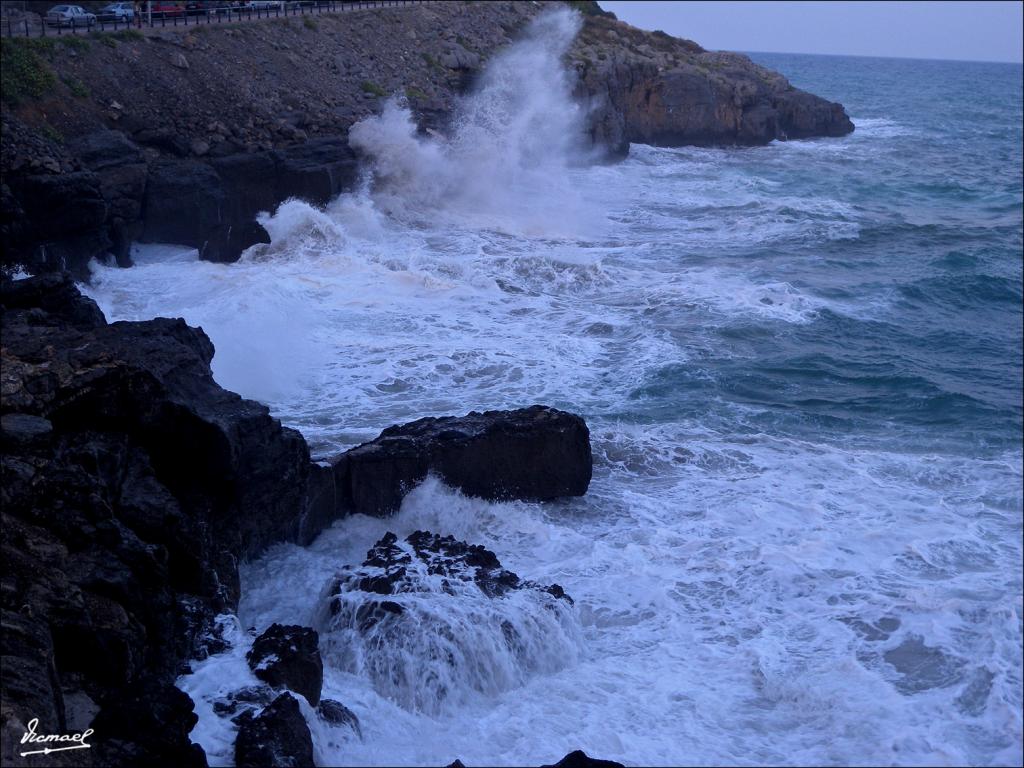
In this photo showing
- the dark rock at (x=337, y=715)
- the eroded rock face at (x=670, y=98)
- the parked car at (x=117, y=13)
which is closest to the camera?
the dark rock at (x=337, y=715)

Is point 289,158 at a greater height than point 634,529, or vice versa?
point 289,158

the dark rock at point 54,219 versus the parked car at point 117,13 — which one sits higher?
the parked car at point 117,13

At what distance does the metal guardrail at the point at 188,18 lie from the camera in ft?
90.5

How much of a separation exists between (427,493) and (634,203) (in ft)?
72.0

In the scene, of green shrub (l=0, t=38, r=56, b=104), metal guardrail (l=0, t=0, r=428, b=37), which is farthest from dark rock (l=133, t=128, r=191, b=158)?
metal guardrail (l=0, t=0, r=428, b=37)

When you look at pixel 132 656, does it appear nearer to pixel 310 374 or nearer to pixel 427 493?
pixel 427 493

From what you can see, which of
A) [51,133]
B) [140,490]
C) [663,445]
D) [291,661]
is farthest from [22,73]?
[291,661]

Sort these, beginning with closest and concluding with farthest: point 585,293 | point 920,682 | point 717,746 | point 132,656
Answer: point 132,656 → point 717,746 → point 920,682 → point 585,293

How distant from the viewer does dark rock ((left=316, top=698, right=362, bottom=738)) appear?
340 inches

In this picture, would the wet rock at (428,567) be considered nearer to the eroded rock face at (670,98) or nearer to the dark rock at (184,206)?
the dark rock at (184,206)

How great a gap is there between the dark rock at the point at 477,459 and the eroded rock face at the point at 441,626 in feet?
4.30

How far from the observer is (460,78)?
37969 millimetres

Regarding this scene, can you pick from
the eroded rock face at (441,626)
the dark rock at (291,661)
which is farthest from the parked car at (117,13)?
the dark rock at (291,661)

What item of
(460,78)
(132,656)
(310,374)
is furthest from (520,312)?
(460,78)
